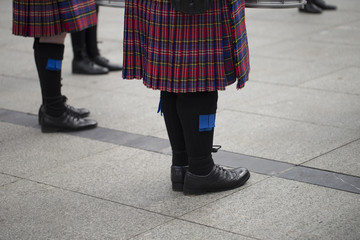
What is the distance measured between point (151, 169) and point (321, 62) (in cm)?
316

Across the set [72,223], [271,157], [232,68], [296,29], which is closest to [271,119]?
[271,157]

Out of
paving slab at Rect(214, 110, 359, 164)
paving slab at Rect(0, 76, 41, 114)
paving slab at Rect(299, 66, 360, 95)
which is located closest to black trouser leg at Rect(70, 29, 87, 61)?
paving slab at Rect(0, 76, 41, 114)

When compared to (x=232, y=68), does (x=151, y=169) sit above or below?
below

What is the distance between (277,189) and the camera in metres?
3.59

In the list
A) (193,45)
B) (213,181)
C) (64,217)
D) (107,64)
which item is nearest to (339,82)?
(107,64)

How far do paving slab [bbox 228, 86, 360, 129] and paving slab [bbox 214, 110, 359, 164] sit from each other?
0.42 ft

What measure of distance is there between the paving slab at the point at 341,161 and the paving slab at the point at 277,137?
0.06m

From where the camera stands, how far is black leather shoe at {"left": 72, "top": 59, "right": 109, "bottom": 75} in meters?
6.45

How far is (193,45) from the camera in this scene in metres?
3.26

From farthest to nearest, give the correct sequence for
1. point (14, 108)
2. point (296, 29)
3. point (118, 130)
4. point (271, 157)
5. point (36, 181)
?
1. point (296, 29)
2. point (14, 108)
3. point (118, 130)
4. point (271, 157)
5. point (36, 181)

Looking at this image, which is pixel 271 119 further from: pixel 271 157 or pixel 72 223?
pixel 72 223

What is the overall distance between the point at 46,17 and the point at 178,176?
1640 millimetres

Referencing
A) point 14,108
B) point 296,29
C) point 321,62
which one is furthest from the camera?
point 296,29

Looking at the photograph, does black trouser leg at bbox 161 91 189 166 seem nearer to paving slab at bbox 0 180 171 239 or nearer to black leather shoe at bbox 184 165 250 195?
black leather shoe at bbox 184 165 250 195
